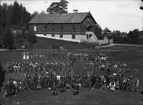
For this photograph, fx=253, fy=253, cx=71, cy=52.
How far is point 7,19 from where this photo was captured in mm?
102312

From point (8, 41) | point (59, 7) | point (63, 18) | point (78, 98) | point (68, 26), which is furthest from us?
point (59, 7)

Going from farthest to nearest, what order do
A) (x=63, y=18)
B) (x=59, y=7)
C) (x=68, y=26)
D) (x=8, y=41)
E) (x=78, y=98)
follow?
(x=59, y=7)
(x=63, y=18)
(x=68, y=26)
(x=8, y=41)
(x=78, y=98)

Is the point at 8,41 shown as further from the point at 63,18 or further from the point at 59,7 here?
the point at 59,7

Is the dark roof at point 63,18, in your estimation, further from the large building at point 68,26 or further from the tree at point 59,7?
A: the tree at point 59,7

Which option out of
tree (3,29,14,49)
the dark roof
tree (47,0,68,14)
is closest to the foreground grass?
tree (3,29,14,49)

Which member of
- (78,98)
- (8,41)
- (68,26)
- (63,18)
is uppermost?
(63,18)

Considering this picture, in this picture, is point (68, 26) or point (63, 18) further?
point (63, 18)

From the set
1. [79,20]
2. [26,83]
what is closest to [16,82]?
[26,83]

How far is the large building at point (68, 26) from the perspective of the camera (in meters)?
64.2

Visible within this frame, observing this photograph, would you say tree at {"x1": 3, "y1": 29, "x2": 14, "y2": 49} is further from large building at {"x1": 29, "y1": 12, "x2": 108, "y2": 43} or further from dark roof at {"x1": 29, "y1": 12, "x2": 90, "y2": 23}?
dark roof at {"x1": 29, "y1": 12, "x2": 90, "y2": 23}

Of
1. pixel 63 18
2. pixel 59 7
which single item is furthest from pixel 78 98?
pixel 59 7

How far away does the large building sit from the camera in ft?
211

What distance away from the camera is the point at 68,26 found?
65750 millimetres

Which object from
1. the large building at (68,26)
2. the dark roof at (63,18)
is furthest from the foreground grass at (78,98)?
the dark roof at (63,18)
